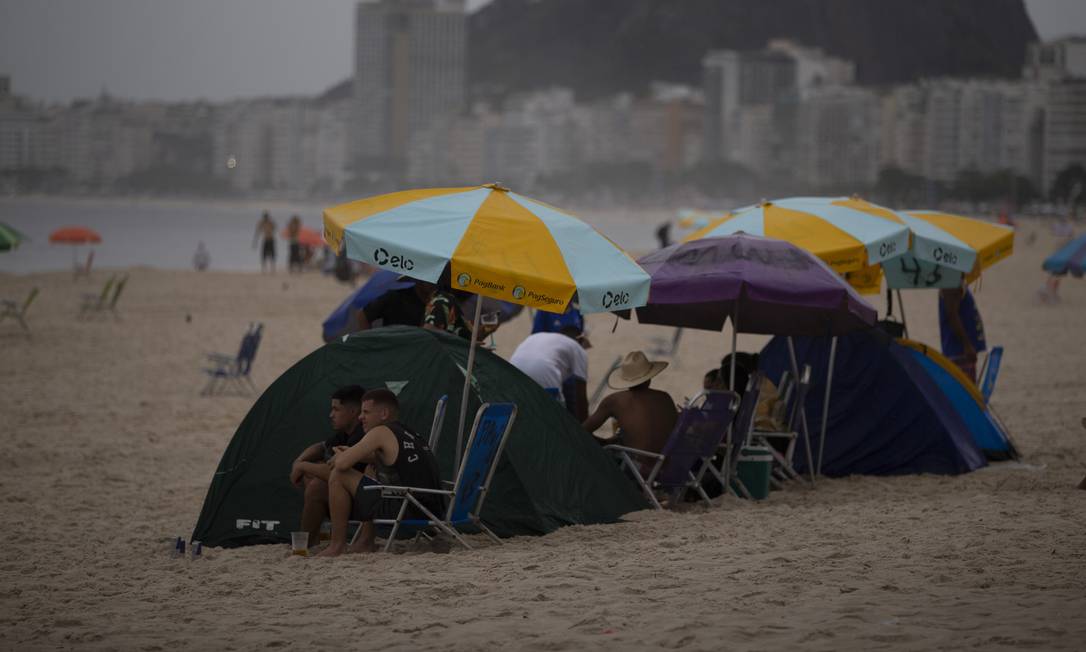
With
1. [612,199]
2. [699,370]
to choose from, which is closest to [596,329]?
[699,370]

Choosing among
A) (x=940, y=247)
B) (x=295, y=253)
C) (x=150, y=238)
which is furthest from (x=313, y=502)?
(x=150, y=238)

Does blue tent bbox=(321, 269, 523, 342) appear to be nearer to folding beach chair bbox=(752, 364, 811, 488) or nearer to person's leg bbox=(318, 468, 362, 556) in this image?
folding beach chair bbox=(752, 364, 811, 488)

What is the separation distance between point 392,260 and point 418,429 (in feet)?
3.17

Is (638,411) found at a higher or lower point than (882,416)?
higher

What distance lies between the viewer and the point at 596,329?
20.8 meters

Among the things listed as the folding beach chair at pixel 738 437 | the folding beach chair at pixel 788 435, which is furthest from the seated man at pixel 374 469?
the folding beach chair at pixel 788 435

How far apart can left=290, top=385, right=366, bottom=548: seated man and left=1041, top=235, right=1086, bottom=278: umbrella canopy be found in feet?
27.1

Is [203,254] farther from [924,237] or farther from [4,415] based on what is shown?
[924,237]

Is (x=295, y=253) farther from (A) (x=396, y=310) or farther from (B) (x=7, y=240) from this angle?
(A) (x=396, y=310)

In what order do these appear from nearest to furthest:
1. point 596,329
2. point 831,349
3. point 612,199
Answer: point 831,349 → point 596,329 → point 612,199

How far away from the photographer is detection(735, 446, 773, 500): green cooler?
7.64 metres

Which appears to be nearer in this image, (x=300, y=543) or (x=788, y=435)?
(x=300, y=543)

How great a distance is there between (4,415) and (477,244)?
21.9 ft

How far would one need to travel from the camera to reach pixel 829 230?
852 cm
